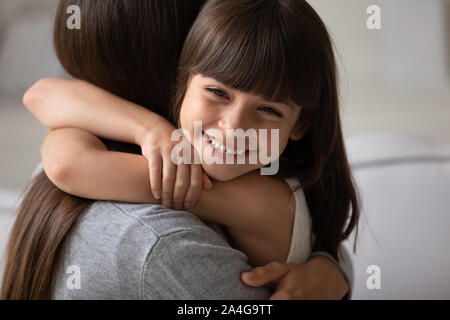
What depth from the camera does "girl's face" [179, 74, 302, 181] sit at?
1.71 ft

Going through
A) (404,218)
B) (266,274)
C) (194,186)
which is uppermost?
(194,186)

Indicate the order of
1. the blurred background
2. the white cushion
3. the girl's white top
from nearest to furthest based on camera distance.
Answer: the girl's white top, the white cushion, the blurred background

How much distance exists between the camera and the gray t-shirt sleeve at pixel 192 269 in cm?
50

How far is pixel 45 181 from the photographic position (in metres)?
0.60

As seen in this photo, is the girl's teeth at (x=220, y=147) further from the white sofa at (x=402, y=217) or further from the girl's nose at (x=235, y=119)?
the white sofa at (x=402, y=217)

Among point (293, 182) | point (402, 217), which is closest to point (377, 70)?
point (402, 217)

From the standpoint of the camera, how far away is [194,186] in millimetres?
533

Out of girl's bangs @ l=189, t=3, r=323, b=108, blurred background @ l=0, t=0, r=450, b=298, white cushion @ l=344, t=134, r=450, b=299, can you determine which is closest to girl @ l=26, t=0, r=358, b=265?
girl's bangs @ l=189, t=3, r=323, b=108

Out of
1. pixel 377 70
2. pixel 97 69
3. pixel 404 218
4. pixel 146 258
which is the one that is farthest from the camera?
pixel 377 70

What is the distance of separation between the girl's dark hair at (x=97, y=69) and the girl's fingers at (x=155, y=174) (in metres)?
0.07

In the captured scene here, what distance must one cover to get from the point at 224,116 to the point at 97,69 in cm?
18

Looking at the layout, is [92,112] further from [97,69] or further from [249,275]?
[249,275]

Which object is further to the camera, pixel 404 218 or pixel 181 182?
pixel 404 218

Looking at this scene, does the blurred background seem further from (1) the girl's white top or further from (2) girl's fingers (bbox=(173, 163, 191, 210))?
(2) girl's fingers (bbox=(173, 163, 191, 210))
